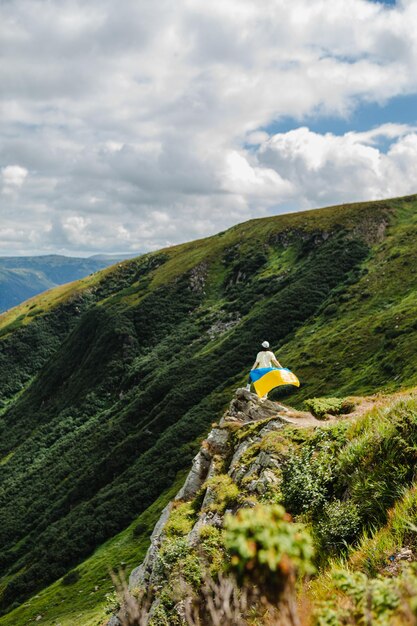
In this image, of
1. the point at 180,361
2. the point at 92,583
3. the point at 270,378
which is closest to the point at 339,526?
the point at 270,378

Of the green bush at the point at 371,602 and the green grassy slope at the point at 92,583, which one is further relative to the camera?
the green grassy slope at the point at 92,583

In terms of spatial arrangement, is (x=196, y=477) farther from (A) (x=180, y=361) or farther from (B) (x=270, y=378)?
(A) (x=180, y=361)

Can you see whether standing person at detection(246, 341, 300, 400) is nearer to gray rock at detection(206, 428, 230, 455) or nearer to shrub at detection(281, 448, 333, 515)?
gray rock at detection(206, 428, 230, 455)

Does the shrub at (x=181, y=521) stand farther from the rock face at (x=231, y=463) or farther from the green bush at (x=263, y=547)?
the green bush at (x=263, y=547)

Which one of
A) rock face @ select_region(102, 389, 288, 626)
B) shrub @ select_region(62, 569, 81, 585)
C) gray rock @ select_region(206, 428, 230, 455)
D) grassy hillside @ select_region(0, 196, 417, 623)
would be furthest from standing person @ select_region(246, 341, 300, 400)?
shrub @ select_region(62, 569, 81, 585)

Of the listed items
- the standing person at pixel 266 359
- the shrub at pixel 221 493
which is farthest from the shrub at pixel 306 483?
the standing person at pixel 266 359

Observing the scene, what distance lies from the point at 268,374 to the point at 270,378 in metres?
0.24

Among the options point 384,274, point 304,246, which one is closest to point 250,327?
point 384,274

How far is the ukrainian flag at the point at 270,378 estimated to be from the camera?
82.8ft

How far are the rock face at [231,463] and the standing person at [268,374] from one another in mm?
1698

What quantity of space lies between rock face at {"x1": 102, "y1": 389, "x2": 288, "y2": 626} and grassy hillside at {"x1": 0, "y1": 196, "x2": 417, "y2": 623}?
3963 cm

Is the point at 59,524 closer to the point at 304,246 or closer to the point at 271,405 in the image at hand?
the point at 271,405

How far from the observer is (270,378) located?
25641mm

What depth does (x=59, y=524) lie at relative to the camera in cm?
10038
